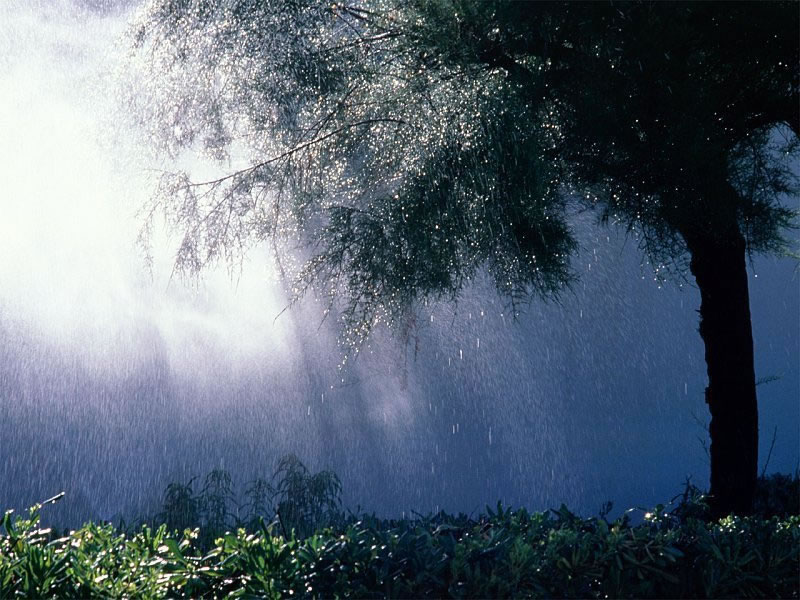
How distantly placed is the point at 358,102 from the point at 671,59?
2066mm

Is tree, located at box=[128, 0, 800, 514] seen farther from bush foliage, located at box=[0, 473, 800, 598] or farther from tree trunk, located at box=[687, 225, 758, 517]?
bush foliage, located at box=[0, 473, 800, 598]

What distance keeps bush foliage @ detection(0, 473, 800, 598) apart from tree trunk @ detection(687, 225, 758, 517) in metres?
2.58

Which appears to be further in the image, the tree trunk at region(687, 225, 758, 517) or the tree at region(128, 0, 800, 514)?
the tree trunk at region(687, 225, 758, 517)

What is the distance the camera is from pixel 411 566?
10.5 ft

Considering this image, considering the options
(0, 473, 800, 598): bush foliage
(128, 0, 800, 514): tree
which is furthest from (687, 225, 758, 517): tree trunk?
(0, 473, 800, 598): bush foliage

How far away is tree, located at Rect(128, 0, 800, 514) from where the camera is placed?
17.4ft

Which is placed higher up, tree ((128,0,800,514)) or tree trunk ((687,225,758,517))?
tree ((128,0,800,514))

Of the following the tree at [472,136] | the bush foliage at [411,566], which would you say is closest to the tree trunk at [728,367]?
the tree at [472,136]

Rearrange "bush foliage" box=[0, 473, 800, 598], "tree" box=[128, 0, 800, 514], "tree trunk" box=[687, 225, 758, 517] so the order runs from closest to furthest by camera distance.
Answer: "bush foliage" box=[0, 473, 800, 598]
"tree" box=[128, 0, 800, 514]
"tree trunk" box=[687, 225, 758, 517]

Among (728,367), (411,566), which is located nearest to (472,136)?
(728,367)

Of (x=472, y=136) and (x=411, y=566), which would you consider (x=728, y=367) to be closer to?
(x=472, y=136)

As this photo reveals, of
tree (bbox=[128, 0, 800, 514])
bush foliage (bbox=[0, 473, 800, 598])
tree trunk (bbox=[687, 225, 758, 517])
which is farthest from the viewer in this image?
tree trunk (bbox=[687, 225, 758, 517])

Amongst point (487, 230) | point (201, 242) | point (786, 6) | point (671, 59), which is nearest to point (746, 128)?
point (786, 6)

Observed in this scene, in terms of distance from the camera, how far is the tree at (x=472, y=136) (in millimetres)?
5293
